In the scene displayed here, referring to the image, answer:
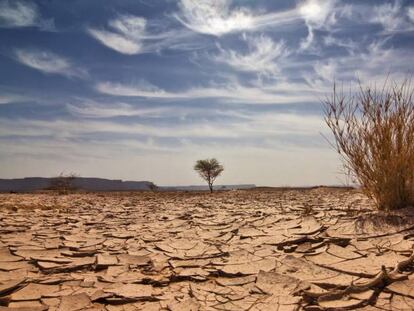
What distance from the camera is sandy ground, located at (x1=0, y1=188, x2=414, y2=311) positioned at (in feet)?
7.49

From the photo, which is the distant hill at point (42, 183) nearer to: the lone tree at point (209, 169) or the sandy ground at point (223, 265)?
the lone tree at point (209, 169)

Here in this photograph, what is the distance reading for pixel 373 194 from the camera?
4.22 metres

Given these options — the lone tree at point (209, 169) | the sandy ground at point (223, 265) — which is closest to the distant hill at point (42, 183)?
the lone tree at point (209, 169)

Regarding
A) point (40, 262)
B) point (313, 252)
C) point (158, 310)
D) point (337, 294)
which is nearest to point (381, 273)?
point (337, 294)

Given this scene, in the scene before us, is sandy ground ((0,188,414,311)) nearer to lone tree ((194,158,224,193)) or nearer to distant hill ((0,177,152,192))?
lone tree ((194,158,224,193))

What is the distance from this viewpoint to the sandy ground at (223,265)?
2.28m

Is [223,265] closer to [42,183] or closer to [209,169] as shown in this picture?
[209,169]

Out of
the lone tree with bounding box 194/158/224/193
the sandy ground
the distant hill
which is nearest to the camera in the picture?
the sandy ground

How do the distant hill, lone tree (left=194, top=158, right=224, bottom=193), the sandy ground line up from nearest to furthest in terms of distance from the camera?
the sandy ground < lone tree (left=194, top=158, right=224, bottom=193) < the distant hill

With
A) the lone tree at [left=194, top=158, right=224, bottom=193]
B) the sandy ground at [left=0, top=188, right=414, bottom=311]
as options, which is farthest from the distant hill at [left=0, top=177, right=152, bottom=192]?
the sandy ground at [left=0, top=188, right=414, bottom=311]

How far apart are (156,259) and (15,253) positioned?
133cm

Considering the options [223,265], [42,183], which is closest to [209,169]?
[223,265]

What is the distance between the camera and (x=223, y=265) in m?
3.03

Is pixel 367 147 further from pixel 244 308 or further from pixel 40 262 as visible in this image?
pixel 40 262
